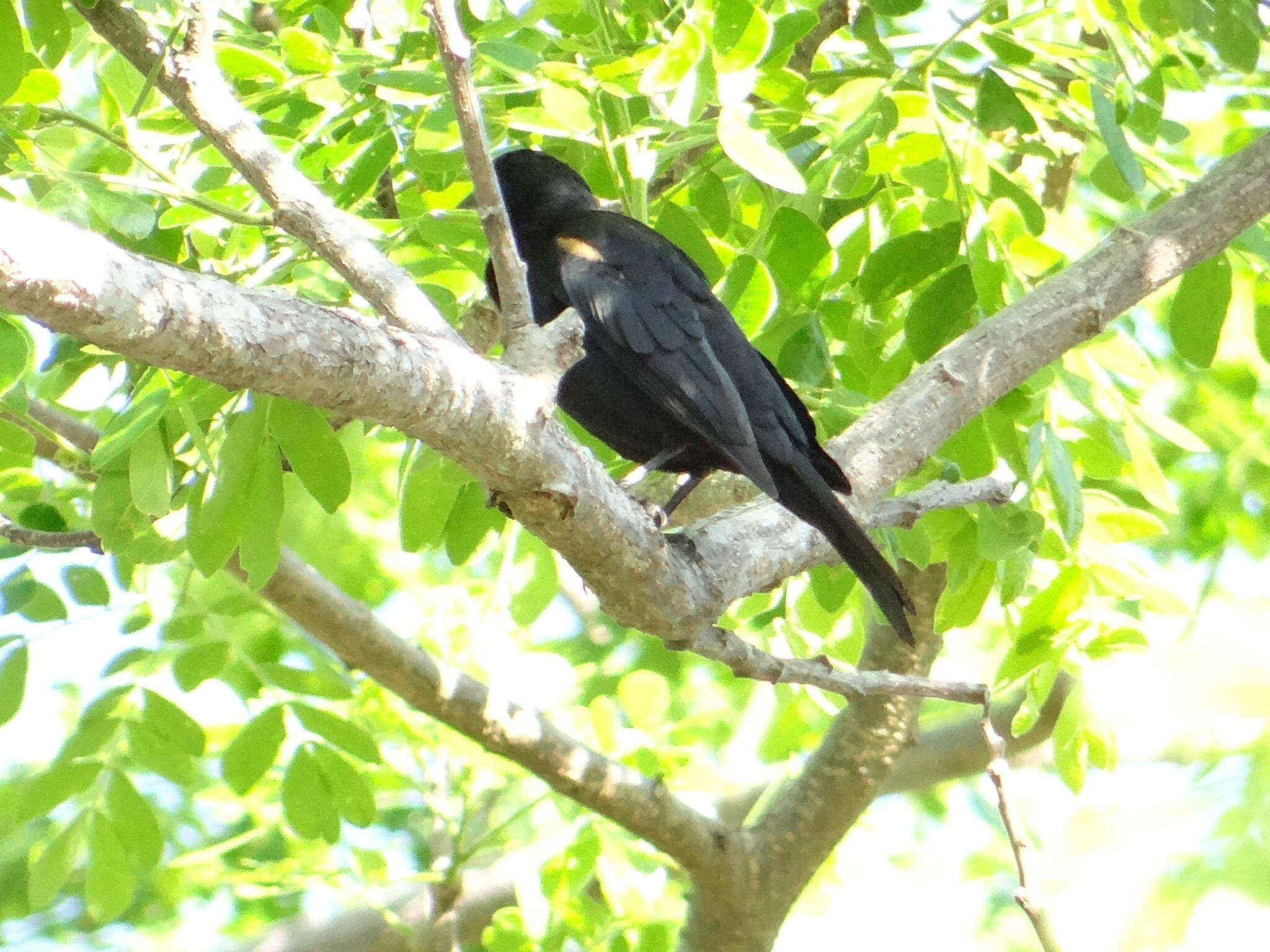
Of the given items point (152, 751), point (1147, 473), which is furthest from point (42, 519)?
point (1147, 473)

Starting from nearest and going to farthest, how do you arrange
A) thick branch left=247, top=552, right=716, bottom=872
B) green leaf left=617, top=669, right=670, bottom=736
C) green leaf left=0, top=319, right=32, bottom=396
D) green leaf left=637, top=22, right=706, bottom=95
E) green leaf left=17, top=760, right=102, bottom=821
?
green leaf left=0, top=319, right=32, bottom=396, green leaf left=637, top=22, right=706, bottom=95, green leaf left=17, top=760, right=102, bottom=821, thick branch left=247, top=552, right=716, bottom=872, green leaf left=617, top=669, right=670, bottom=736

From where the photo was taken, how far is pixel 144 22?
288 cm

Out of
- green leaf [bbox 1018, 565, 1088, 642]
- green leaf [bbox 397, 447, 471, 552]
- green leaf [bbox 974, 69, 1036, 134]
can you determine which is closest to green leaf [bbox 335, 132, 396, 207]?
green leaf [bbox 397, 447, 471, 552]

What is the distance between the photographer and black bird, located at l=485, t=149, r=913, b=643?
2945 millimetres

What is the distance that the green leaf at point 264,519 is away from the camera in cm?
288

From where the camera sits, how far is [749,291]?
3113 mm

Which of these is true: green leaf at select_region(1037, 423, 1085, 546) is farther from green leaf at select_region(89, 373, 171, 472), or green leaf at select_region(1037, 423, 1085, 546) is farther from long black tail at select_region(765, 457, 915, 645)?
green leaf at select_region(89, 373, 171, 472)

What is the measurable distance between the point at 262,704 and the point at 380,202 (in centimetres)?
145

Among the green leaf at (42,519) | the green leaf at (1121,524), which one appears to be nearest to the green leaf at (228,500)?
the green leaf at (42,519)

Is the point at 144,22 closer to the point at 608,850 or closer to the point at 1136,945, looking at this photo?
the point at 608,850

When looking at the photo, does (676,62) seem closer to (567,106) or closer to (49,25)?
(567,106)

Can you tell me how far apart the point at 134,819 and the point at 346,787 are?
531 millimetres

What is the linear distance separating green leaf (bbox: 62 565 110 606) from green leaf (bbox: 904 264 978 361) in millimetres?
2158

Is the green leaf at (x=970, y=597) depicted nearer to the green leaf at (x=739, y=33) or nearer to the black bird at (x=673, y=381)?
the black bird at (x=673, y=381)
